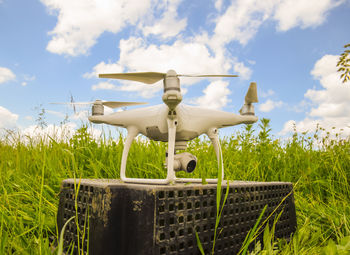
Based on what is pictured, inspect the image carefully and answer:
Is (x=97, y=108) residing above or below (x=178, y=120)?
above

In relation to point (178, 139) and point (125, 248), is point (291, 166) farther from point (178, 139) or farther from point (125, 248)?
point (125, 248)

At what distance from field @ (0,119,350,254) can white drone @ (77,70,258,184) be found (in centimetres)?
44

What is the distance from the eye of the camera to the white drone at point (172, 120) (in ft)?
4.87

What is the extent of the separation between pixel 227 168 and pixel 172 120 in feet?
4.70

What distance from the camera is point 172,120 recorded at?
4.90 feet

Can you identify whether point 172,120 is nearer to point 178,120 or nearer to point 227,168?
point 178,120

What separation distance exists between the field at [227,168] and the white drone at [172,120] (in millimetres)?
438

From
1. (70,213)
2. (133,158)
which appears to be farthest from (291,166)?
(70,213)

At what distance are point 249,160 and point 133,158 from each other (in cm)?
123

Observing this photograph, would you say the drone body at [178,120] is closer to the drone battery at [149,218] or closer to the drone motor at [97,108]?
the drone motor at [97,108]

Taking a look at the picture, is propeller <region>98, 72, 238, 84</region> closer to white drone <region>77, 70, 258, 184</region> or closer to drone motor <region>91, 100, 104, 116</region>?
white drone <region>77, 70, 258, 184</region>

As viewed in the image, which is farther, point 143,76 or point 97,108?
point 97,108

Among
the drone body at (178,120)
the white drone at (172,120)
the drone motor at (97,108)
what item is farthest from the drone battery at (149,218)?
the drone motor at (97,108)

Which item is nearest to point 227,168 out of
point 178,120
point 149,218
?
point 178,120
